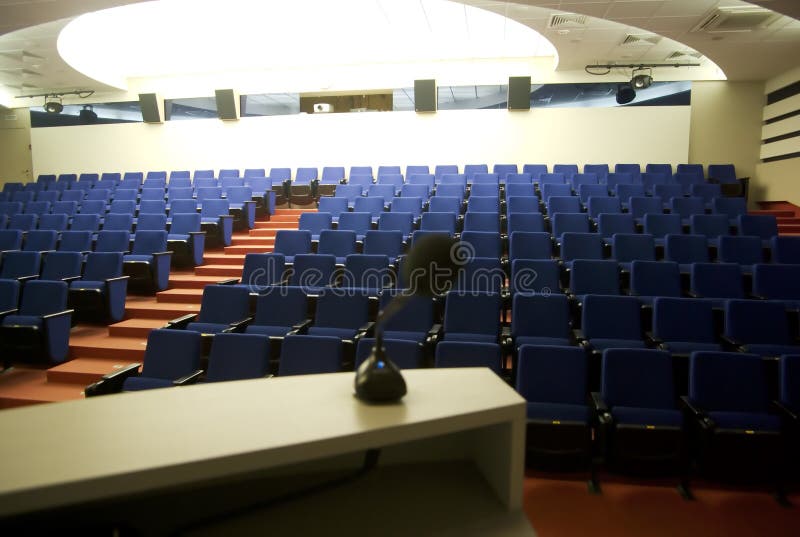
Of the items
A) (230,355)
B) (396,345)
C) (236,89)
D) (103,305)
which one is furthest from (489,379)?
(236,89)

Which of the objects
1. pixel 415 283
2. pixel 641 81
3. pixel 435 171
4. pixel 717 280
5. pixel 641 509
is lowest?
pixel 641 509

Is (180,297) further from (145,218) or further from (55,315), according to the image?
(145,218)

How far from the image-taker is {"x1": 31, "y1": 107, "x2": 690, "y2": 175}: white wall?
7867 mm

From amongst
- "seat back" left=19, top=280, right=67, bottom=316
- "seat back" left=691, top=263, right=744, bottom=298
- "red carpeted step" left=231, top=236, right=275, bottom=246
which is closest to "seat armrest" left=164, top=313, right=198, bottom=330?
"seat back" left=19, top=280, right=67, bottom=316

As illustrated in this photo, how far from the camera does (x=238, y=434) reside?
0.73 m

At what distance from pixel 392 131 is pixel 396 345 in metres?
6.36

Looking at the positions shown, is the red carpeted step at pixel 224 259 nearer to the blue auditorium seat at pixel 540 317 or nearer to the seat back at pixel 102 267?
the seat back at pixel 102 267

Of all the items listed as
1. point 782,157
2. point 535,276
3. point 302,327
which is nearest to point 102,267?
point 302,327

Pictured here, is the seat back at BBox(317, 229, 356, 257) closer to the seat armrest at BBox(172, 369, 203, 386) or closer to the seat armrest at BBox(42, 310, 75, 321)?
the seat armrest at BBox(42, 310, 75, 321)

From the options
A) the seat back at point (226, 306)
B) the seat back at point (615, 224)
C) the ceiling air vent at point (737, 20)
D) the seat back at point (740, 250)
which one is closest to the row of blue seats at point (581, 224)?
the seat back at point (615, 224)

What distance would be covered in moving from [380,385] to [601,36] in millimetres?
6812

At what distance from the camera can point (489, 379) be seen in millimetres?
996

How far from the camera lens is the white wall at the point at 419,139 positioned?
7.87 metres

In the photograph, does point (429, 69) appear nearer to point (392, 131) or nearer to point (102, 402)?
point (392, 131)
